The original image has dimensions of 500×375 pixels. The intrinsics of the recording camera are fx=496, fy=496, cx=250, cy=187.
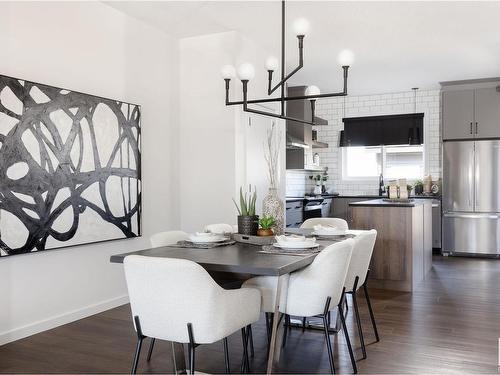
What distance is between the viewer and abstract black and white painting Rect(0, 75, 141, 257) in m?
3.46

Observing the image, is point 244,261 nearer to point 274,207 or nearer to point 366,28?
point 274,207

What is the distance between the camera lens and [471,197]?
23.9 feet

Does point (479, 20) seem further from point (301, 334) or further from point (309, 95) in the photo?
point (301, 334)

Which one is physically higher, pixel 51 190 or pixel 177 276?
pixel 51 190

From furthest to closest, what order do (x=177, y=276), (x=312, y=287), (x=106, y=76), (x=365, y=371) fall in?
(x=106, y=76), (x=365, y=371), (x=312, y=287), (x=177, y=276)

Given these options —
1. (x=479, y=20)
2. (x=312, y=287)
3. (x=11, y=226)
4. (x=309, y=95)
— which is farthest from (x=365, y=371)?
(x=479, y=20)

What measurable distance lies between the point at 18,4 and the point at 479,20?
400 cm

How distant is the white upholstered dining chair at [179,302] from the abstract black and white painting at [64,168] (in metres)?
1.58

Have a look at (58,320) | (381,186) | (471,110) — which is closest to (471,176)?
(471,110)

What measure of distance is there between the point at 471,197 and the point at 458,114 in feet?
4.15

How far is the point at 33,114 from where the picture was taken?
11.8ft

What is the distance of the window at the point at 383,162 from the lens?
8.41 meters

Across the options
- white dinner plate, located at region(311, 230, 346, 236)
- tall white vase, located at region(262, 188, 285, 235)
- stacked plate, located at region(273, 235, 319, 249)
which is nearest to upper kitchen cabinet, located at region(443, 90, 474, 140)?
white dinner plate, located at region(311, 230, 346, 236)

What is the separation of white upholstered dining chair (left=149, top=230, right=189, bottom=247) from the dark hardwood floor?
71 cm
